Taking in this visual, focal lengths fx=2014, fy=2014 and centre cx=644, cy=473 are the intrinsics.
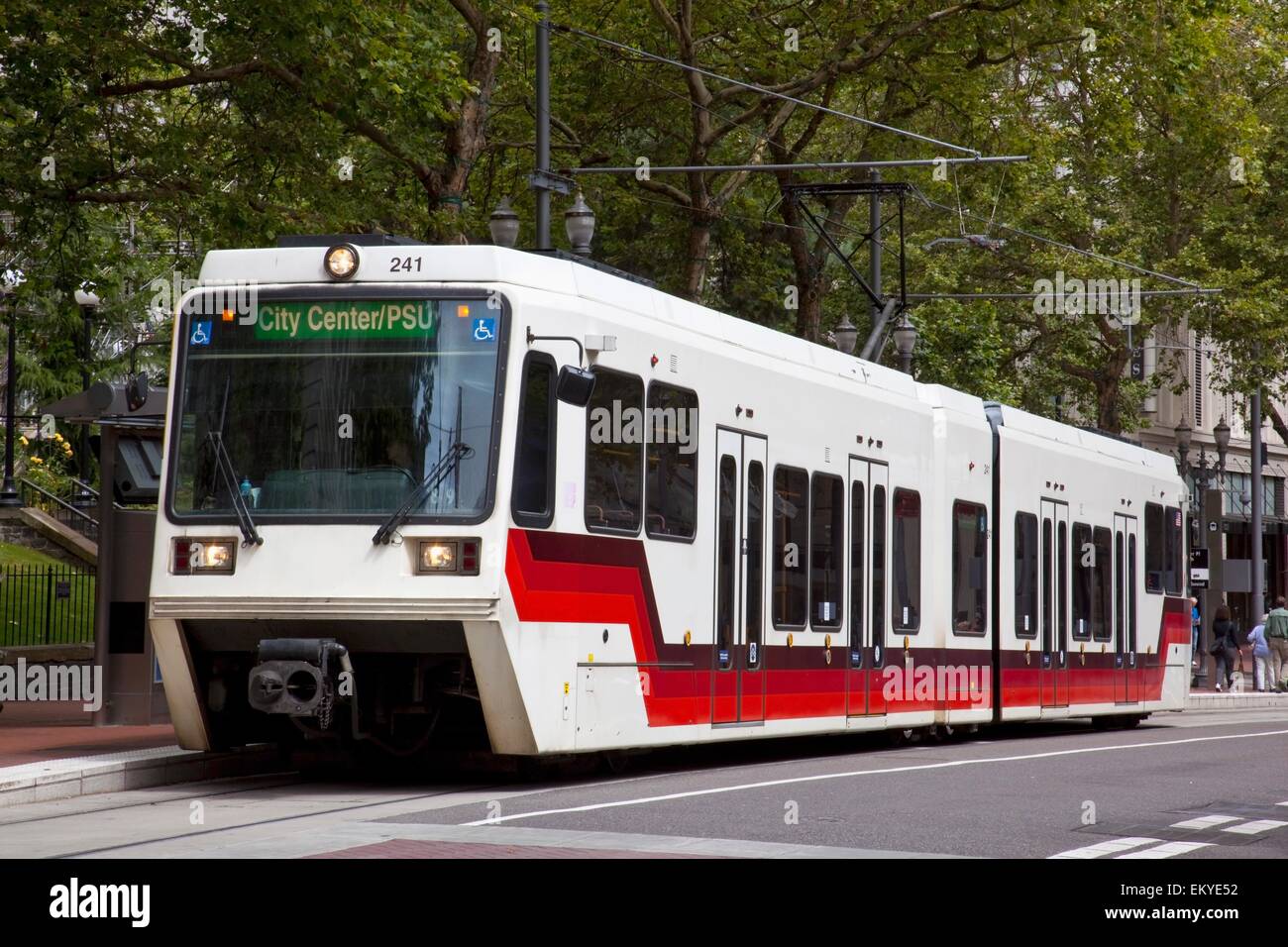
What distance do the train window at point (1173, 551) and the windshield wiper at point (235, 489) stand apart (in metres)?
16.4

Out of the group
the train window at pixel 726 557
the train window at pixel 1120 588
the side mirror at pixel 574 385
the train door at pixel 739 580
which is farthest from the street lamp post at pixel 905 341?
the side mirror at pixel 574 385

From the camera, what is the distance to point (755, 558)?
15688mm

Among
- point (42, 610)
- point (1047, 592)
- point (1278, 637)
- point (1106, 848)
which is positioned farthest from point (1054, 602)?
point (1278, 637)

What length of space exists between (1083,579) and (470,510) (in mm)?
12768

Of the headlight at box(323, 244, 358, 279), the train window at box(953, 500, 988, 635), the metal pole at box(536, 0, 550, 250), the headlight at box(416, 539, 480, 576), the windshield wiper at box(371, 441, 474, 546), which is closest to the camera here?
the headlight at box(416, 539, 480, 576)

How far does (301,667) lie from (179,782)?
2497 mm

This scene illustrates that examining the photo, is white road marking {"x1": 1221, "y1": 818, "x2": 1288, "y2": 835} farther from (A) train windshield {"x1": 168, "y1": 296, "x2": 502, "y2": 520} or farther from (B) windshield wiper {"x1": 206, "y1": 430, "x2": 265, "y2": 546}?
(B) windshield wiper {"x1": 206, "y1": 430, "x2": 265, "y2": 546}

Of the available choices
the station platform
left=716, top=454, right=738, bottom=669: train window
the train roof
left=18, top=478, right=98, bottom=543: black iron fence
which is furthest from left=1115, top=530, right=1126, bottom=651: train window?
left=18, top=478, right=98, bottom=543: black iron fence

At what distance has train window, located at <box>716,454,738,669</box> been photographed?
15109mm

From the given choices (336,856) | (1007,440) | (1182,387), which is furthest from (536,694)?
(1182,387)

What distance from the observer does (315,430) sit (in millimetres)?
12711

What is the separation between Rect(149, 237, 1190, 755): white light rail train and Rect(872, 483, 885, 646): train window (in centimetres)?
173

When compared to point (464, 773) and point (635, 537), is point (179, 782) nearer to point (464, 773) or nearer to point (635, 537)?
point (464, 773)

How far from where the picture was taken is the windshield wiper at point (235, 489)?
12625mm
